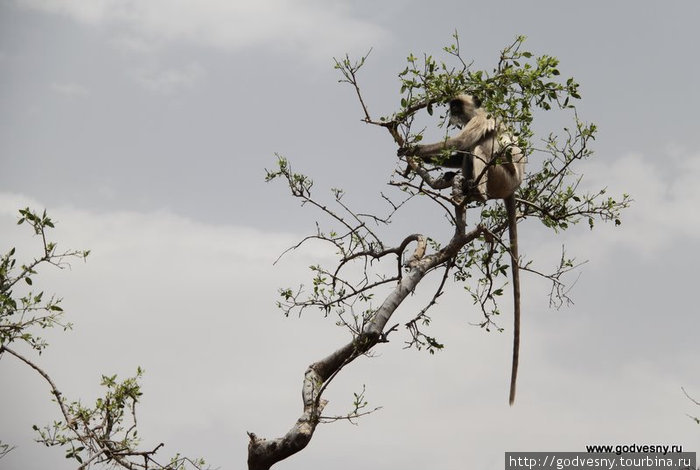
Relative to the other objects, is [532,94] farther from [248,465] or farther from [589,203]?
[248,465]

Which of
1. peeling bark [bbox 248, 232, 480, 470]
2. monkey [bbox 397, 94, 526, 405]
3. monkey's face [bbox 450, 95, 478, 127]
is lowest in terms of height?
peeling bark [bbox 248, 232, 480, 470]

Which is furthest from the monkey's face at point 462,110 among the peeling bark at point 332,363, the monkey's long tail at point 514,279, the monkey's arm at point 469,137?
the peeling bark at point 332,363

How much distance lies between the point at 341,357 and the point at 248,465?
1.07 m

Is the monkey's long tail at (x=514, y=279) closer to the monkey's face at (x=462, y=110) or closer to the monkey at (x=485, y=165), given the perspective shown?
the monkey at (x=485, y=165)

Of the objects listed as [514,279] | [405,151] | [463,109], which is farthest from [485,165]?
[514,279]

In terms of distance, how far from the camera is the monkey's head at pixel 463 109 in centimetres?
761

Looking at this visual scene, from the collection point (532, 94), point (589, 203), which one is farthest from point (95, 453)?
point (589, 203)

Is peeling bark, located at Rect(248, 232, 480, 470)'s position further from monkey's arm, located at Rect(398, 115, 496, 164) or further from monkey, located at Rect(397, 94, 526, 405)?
monkey's arm, located at Rect(398, 115, 496, 164)

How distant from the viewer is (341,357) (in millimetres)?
6066

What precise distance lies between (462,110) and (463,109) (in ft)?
0.05

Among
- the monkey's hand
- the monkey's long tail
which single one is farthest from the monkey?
the monkey's hand

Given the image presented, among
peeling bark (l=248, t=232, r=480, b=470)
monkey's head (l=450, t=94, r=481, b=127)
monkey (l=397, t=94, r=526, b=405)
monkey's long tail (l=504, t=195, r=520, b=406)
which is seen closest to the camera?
peeling bark (l=248, t=232, r=480, b=470)

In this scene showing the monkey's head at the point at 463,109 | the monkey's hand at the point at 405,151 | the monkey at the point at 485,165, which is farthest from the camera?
the monkey's head at the point at 463,109

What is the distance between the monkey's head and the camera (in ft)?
25.0
